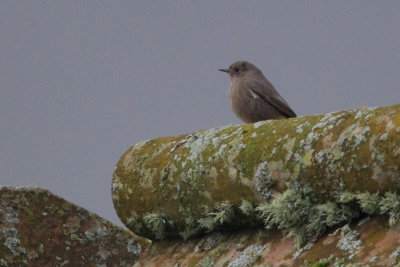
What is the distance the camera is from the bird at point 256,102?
8922 millimetres

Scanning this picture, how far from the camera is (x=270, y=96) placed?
9055 mm

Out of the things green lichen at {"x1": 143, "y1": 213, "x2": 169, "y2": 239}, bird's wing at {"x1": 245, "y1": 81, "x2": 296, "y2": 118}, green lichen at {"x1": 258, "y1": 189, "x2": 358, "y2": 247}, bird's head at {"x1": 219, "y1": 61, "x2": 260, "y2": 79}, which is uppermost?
bird's head at {"x1": 219, "y1": 61, "x2": 260, "y2": 79}

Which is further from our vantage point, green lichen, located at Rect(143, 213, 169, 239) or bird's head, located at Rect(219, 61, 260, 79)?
bird's head, located at Rect(219, 61, 260, 79)

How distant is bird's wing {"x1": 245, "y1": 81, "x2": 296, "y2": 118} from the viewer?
29.1 ft

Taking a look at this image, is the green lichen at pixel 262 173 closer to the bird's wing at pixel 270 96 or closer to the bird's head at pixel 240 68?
the bird's wing at pixel 270 96

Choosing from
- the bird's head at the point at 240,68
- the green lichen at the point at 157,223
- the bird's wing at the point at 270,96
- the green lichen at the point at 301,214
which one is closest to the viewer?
the green lichen at the point at 301,214

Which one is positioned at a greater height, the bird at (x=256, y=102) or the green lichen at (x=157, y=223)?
the bird at (x=256, y=102)

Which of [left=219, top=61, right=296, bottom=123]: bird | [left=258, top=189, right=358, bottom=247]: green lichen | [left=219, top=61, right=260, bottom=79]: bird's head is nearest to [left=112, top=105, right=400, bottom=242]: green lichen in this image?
[left=258, top=189, right=358, bottom=247]: green lichen

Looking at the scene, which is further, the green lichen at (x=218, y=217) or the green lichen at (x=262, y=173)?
the green lichen at (x=218, y=217)

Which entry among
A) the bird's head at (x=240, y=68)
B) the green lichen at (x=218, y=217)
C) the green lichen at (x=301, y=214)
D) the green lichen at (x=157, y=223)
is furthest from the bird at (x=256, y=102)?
the green lichen at (x=301, y=214)

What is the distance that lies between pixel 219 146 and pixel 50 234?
91.4 inches

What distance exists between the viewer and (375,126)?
11.8 ft

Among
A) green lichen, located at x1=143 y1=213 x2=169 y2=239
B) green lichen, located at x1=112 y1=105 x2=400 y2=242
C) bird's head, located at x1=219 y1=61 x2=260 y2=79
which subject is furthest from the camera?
bird's head, located at x1=219 y1=61 x2=260 y2=79

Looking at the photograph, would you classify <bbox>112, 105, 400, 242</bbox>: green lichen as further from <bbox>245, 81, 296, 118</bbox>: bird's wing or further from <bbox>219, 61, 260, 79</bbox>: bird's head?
<bbox>219, 61, 260, 79</bbox>: bird's head
